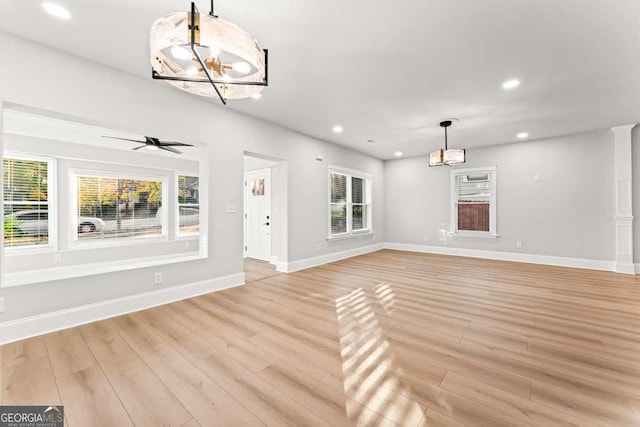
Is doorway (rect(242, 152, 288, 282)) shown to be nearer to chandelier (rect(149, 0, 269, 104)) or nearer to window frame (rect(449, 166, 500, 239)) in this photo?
chandelier (rect(149, 0, 269, 104))

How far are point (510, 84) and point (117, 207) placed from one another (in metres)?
7.46

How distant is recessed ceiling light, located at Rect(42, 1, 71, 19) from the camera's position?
2.05 metres

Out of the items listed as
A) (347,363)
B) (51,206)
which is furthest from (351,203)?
(51,206)

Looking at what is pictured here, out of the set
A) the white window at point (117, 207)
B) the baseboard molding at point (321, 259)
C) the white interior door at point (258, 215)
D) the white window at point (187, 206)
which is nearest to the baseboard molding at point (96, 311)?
the baseboard molding at point (321, 259)

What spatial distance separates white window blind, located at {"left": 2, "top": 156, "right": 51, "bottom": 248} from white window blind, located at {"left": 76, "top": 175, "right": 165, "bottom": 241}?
48 cm

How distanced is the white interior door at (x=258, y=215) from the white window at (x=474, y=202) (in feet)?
15.8

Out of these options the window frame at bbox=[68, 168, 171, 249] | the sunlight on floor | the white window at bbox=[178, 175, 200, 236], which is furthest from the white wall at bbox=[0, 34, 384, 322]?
the window frame at bbox=[68, 168, 171, 249]

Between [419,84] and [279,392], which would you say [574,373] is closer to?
[279,392]

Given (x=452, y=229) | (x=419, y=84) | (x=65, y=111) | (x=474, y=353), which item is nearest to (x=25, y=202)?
(x=65, y=111)

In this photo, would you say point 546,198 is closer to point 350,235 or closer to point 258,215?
point 350,235

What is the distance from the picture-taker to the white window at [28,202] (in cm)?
458

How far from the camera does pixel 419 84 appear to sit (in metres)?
3.31

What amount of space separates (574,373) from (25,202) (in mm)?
7686

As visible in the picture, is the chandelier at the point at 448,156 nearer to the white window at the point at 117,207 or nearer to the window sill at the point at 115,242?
the white window at the point at 117,207
